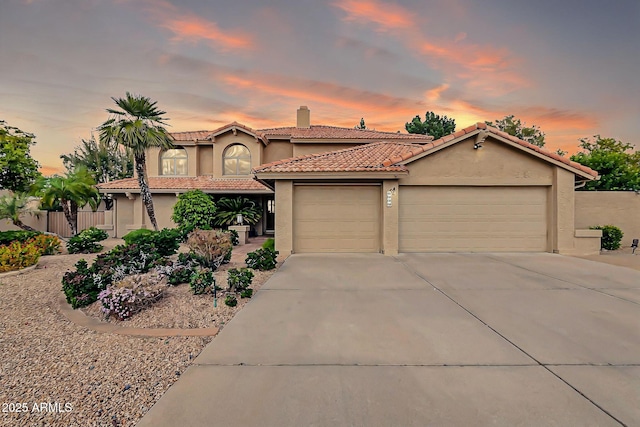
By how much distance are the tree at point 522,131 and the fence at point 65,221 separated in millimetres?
34413

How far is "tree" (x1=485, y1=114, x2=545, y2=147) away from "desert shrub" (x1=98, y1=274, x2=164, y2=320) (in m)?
32.6

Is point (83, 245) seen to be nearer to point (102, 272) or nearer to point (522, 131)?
point (102, 272)

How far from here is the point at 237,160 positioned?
16.7m

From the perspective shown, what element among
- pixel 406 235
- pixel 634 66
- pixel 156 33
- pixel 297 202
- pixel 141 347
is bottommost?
pixel 141 347

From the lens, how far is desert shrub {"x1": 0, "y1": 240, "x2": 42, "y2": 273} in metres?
7.11

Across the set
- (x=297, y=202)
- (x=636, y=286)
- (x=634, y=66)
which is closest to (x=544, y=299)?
(x=636, y=286)

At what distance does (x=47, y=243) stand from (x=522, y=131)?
3612 cm

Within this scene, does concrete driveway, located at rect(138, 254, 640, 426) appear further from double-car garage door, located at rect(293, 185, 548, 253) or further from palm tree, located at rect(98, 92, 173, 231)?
palm tree, located at rect(98, 92, 173, 231)

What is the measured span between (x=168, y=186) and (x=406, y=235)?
12.7 meters

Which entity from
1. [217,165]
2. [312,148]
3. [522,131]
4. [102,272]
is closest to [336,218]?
[102,272]

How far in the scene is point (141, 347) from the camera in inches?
134

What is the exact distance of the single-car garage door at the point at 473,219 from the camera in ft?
32.2

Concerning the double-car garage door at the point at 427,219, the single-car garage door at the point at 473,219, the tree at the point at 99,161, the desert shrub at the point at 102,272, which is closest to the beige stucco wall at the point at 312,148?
the double-car garage door at the point at 427,219

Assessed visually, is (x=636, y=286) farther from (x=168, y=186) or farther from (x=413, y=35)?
(x=168, y=186)
